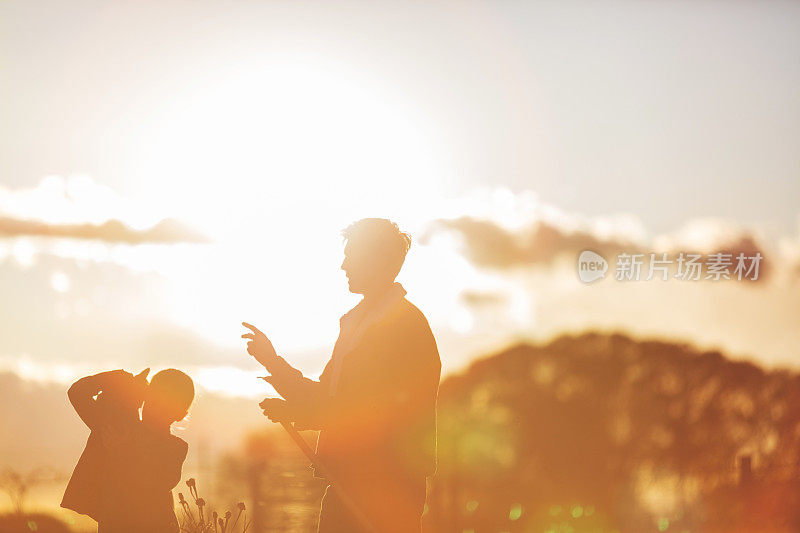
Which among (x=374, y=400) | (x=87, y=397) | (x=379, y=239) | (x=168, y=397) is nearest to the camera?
(x=374, y=400)

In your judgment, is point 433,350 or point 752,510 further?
point 752,510

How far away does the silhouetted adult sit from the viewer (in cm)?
376

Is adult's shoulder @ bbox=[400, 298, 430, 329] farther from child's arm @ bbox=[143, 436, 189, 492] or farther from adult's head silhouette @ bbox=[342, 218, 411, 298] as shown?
child's arm @ bbox=[143, 436, 189, 492]

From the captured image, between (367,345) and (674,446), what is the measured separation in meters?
18.1

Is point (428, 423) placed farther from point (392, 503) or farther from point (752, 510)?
point (752, 510)

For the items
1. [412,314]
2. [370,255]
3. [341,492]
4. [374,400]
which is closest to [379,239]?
[370,255]

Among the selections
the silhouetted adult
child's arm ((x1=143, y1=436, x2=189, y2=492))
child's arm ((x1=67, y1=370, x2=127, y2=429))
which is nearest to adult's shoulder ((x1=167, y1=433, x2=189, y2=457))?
child's arm ((x1=143, y1=436, x2=189, y2=492))

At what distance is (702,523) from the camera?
19.7 m

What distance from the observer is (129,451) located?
477cm

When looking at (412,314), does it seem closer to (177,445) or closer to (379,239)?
(379,239)

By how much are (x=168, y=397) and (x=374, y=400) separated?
144cm

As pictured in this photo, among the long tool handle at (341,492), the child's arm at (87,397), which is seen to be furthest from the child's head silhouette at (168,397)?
the long tool handle at (341,492)

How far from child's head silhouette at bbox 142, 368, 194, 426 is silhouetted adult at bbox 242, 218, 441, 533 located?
3.75ft

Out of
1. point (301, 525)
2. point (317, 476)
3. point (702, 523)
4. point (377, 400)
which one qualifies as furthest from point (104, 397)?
point (702, 523)
